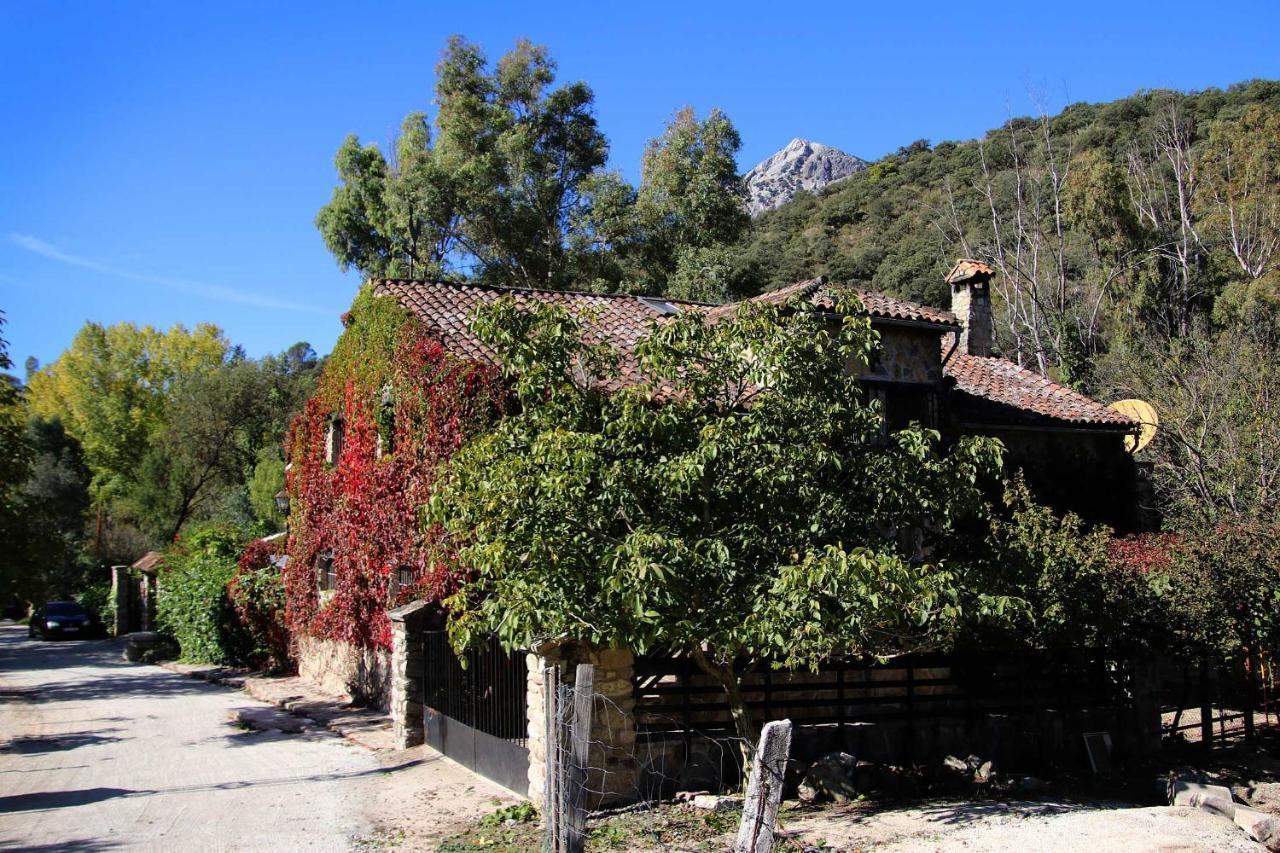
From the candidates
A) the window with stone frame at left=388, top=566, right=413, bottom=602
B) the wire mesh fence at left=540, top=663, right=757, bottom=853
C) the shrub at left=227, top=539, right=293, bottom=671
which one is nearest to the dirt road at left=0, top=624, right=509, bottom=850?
the wire mesh fence at left=540, top=663, right=757, bottom=853

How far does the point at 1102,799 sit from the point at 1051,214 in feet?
108

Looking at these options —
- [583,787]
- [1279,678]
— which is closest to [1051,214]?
[1279,678]

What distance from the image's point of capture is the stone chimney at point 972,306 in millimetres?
22578

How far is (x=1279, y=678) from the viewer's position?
1340 cm

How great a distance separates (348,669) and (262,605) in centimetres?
565

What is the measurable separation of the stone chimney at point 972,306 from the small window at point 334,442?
44.3 feet

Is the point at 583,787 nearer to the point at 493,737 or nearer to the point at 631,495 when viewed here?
the point at 631,495

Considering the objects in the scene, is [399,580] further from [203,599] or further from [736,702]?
[203,599]

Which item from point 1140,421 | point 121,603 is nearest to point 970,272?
point 1140,421

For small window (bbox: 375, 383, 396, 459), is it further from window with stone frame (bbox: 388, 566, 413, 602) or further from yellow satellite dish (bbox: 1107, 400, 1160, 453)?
yellow satellite dish (bbox: 1107, 400, 1160, 453)

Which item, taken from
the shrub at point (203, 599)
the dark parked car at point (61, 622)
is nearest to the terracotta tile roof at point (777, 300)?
the shrub at point (203, 599)

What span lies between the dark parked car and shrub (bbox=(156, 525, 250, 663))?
39.4 feet

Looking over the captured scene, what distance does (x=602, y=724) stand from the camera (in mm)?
10148

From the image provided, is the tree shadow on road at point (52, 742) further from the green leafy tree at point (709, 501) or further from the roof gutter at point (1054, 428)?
the roof gutter at point (1054, 428)
